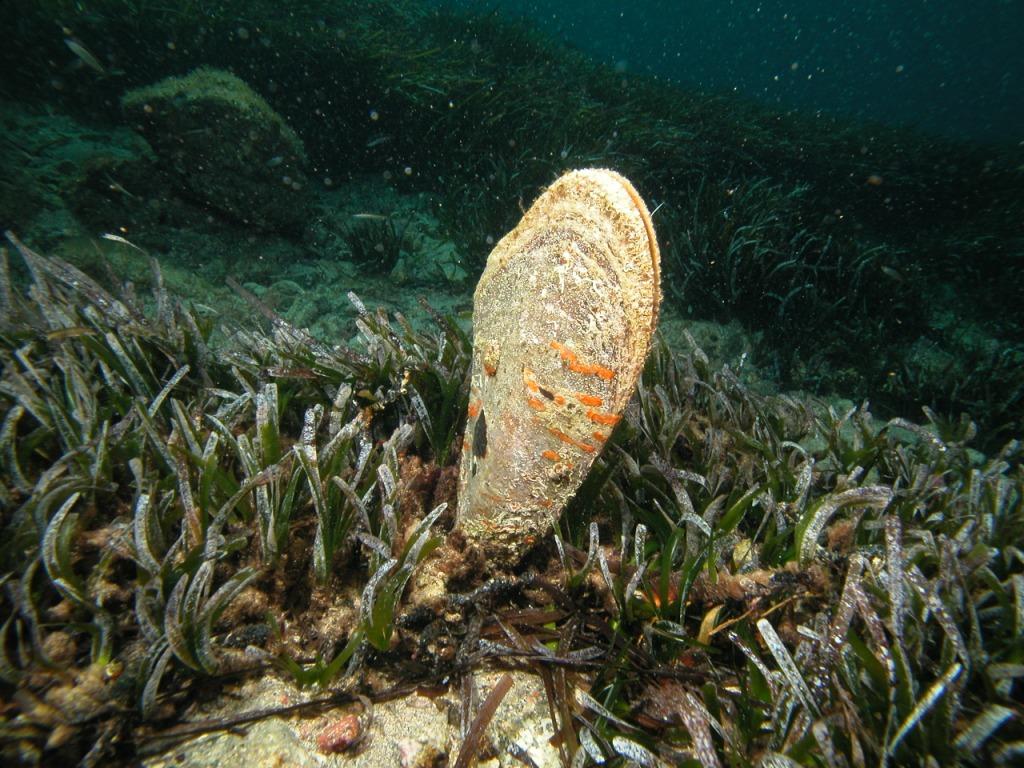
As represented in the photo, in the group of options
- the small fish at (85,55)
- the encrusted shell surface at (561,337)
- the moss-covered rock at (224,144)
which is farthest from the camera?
the small fish at (85,55)

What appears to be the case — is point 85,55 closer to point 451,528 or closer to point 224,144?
point 224,144

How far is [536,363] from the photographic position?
1.83 meters

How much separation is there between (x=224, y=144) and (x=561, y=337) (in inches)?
285

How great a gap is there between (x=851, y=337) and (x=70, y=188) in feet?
35.3

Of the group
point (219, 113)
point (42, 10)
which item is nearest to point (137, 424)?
point (219, 113)

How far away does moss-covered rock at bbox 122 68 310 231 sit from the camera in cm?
659

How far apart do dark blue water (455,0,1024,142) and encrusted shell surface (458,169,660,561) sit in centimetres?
8041

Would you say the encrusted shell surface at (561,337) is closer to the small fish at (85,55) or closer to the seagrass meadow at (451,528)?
the seagrass meadow at (451,528)

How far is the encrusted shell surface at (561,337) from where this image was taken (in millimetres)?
1747

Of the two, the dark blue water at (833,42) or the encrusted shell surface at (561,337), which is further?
the dark blue water at (833,42)

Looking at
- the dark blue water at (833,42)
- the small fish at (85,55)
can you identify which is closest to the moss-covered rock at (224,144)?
the small fish at (85,55)

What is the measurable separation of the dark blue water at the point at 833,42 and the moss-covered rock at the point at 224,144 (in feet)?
252

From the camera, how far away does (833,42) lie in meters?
105

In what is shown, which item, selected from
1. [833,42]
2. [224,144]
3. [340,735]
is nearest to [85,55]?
[224,144]
